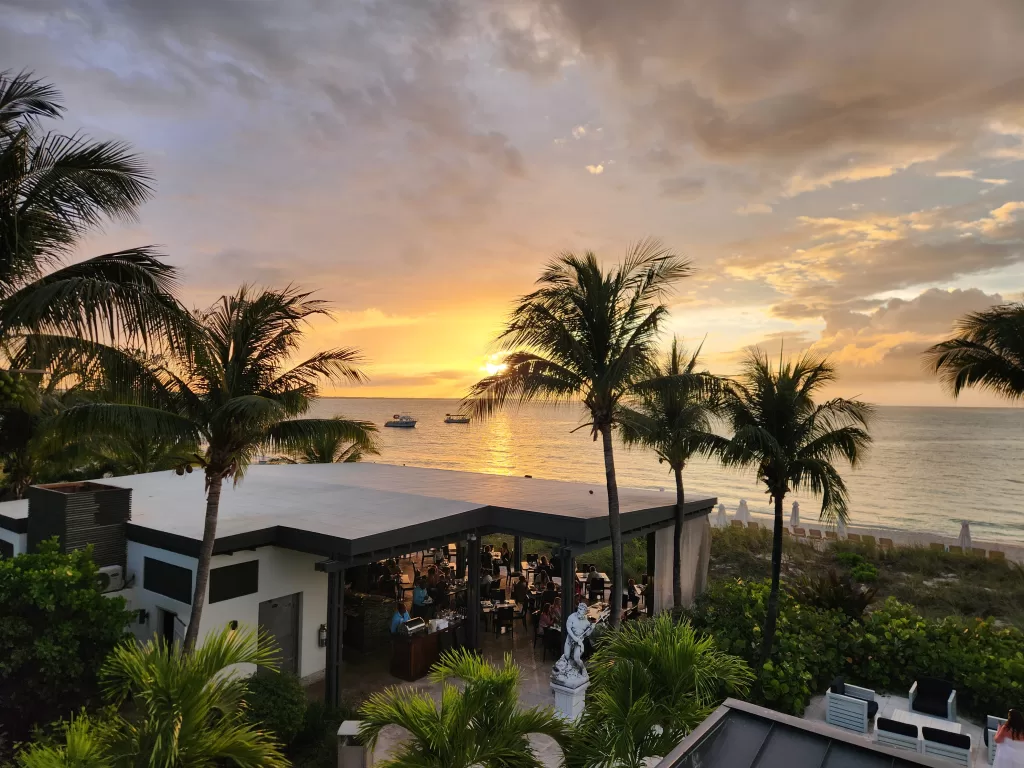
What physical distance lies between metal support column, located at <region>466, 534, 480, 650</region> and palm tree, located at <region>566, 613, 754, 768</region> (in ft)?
21.0

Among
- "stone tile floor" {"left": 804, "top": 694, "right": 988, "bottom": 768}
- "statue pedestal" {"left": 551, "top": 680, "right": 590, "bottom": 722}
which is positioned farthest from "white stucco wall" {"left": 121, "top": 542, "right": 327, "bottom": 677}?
"stone tile floor" {"left": 804, "top": 694, "right": 988, "bottom": 768}

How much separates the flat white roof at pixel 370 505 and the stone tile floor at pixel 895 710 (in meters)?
4.52

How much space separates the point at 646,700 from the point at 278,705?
5805 mm

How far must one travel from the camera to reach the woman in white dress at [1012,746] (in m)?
6.82

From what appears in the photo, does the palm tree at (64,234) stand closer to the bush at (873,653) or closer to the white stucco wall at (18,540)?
the white stucco wall at (18,540)

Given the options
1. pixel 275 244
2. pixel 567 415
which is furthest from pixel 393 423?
pixel 275 244

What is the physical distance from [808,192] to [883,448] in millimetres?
87793

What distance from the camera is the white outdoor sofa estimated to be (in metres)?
9.11

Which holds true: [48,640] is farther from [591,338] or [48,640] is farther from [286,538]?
[591,338]

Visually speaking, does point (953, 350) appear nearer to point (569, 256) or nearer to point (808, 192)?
point (808, 192)

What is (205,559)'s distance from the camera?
848 cm

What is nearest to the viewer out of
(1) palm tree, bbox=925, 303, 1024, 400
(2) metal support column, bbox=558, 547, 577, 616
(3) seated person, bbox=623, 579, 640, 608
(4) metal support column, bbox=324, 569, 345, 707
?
(4) metal support column, bbox=324, 569, 345, 707

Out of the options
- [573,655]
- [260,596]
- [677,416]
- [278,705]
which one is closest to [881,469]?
[677,416]

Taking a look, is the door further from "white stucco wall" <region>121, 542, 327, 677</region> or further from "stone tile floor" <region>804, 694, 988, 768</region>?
"stone tile floor" <region>804, 694, 988, 768</region>
